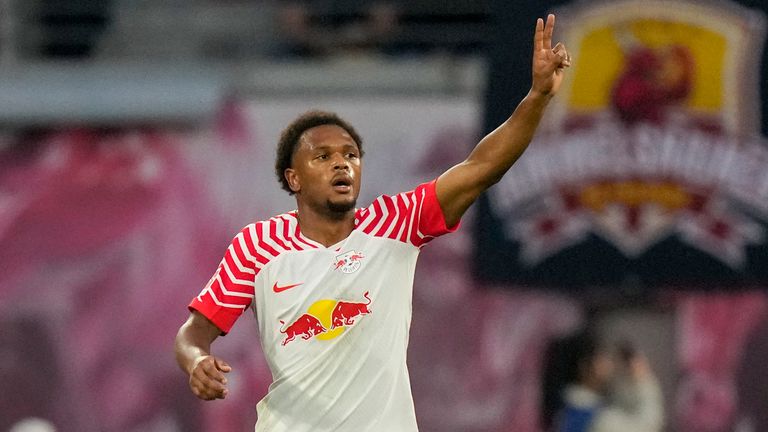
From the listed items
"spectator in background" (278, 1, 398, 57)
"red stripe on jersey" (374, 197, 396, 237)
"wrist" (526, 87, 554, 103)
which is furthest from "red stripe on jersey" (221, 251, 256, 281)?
"spectator in background" (278, 1, 398, 57)

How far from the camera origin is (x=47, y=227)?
35.3 feet

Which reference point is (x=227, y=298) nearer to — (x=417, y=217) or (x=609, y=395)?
(x=417, y=217)

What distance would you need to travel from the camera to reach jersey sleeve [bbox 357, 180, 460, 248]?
5703 mm

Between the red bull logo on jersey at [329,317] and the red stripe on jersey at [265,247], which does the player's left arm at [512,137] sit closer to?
the red bull logo on jersey at [329,317]

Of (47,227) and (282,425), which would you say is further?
(47,227)

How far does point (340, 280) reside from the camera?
5672 mm

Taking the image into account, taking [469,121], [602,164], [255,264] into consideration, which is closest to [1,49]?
[469,121]

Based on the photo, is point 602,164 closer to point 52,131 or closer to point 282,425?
point 52,131

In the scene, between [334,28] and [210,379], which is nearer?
[210,379]

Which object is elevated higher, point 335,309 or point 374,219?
point 374,219

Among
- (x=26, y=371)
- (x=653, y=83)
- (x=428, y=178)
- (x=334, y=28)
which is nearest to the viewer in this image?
(x=653, y=83)

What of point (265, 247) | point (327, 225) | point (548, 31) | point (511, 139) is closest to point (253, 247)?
point (265, 247)

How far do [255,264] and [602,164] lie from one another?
491 centimetres

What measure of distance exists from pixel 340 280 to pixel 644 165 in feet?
16.2
